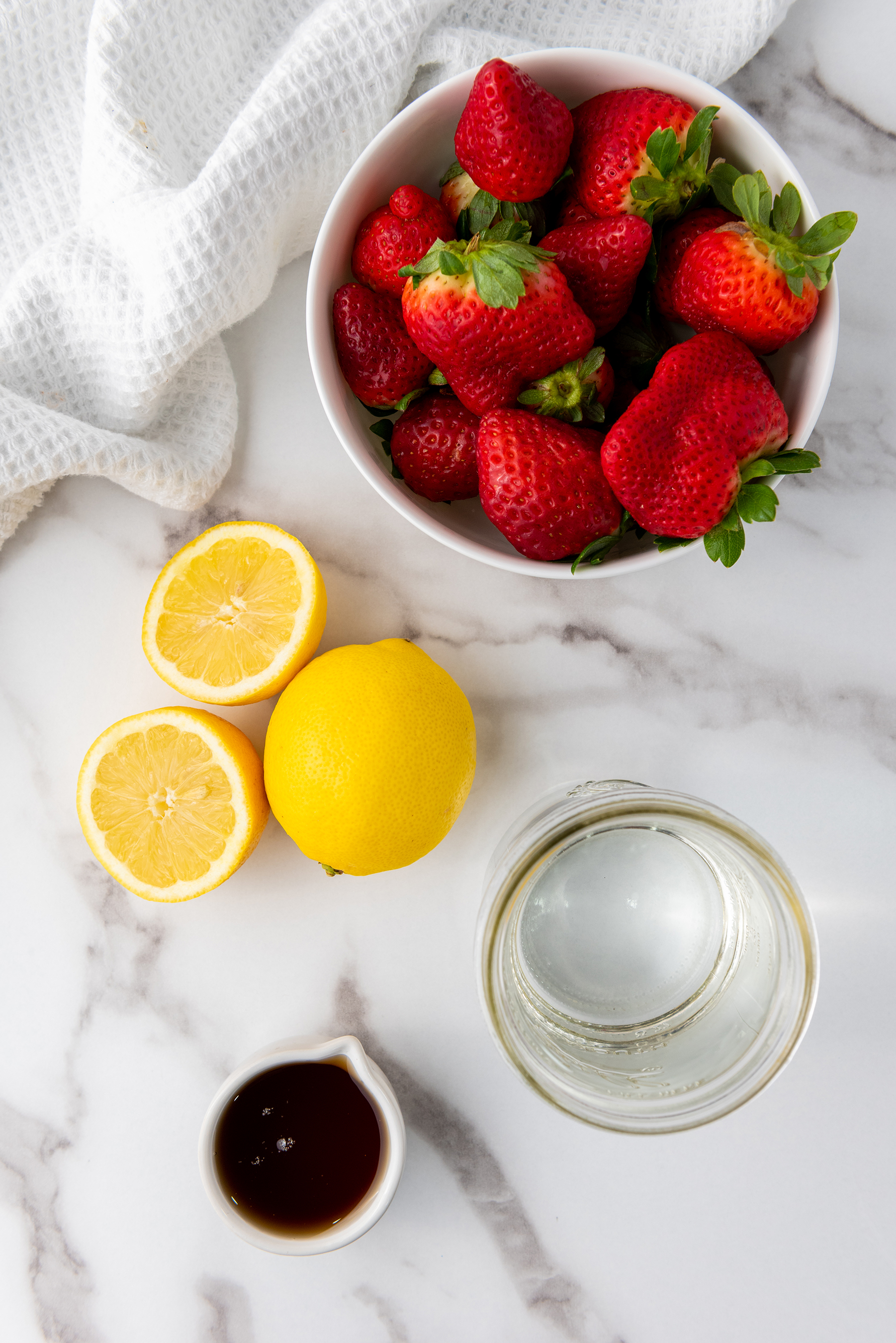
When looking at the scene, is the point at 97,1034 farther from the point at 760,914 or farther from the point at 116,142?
the point at 116,142

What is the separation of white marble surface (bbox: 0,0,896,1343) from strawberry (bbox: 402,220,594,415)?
0.84 feet

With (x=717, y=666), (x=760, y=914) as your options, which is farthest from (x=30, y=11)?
(x=760, y=914)

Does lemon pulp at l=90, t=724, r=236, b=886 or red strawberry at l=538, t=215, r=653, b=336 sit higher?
red strawberry at l=538, t=215, r=653, b=336

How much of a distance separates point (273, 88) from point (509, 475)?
16.2 inches

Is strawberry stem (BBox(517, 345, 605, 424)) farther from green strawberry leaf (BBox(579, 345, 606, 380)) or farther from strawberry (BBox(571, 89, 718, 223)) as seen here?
strawberry (BBox(571, 89, 718, 223))

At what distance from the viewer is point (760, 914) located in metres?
0.75

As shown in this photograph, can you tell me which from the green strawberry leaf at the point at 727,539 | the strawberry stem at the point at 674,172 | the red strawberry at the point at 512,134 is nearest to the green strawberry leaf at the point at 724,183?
the strawberry stem at the point at 674,172

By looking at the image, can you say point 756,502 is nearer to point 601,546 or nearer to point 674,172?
point 601,546

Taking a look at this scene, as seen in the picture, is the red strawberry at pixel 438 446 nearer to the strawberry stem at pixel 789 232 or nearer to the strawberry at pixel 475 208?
the strawberry at pixel 475 208

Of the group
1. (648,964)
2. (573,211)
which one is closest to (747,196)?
(573,211)

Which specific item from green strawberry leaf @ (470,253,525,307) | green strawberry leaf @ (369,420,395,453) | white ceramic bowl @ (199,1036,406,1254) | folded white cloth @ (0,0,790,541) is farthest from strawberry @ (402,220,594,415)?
white ceramic bowl @ (199,1036,406,1254)

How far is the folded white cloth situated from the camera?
29.9 inches

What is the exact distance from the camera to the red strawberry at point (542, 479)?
0.65 metres

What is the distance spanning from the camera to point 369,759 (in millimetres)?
741
